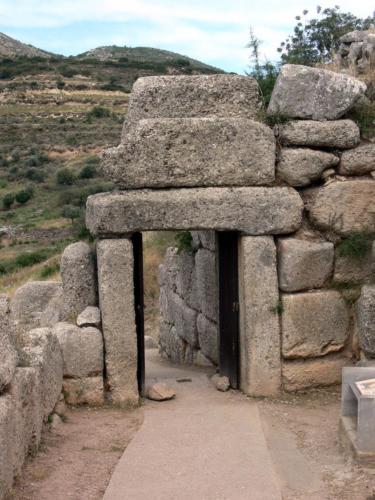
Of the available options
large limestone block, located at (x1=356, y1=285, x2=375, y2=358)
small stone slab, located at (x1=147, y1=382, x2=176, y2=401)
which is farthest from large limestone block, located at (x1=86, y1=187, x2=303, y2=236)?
small stone slab, located at (x1=147, y1=382, x2=176, y2=401)

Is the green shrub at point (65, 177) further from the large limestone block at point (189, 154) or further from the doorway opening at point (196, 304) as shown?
the large limestone block at point (189, 154)

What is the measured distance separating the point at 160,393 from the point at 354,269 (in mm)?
2238

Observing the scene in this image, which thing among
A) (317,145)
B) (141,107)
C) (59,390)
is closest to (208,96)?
(141,107)

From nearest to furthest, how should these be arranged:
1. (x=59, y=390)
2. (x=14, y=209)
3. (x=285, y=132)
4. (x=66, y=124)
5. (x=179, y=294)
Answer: (x=59, y=390)
(x=285, y=132)
(x=179, y=294)
(x=14, y=209)
(x=66, y=124)

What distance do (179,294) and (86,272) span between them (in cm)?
316

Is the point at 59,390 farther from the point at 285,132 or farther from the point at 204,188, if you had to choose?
the point at 285,132

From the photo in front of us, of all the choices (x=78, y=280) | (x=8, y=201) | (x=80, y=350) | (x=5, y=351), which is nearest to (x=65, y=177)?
(x=8, y=201)

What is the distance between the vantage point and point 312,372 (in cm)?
680

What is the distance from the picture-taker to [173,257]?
991 centimetres

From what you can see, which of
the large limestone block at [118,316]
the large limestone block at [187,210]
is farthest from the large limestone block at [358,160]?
the large limestone block at [118,316]

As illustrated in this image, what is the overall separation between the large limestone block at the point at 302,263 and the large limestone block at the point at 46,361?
221 centimetres

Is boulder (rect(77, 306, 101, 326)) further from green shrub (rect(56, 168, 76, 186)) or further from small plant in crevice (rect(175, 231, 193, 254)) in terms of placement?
green shrub (rect(56, 168, 76, 186))

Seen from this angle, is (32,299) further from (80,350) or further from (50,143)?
(50,143)

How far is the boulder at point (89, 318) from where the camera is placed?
21.6ft
